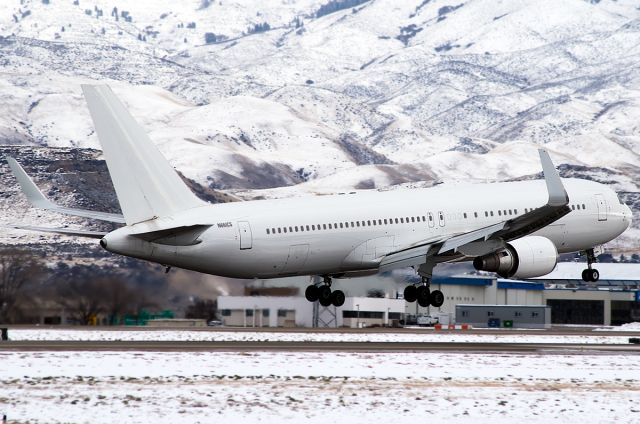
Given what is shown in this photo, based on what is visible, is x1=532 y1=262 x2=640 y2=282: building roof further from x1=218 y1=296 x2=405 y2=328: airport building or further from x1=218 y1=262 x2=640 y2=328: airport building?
x1=218 y1=296 x2=405 y2=328: airport building

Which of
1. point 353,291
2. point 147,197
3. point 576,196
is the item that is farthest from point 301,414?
point 576,196

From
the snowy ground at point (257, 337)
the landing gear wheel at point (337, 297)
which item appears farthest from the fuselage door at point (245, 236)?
the snowy ground at point (257, 337)

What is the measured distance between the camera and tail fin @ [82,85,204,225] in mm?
61688

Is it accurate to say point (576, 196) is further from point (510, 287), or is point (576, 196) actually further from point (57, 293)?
point (510, 287)

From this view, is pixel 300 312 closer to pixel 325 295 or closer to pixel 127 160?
pixel 325 295

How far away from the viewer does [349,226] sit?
218ft

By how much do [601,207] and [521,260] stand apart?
27.8ft

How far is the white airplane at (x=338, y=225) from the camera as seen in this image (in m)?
61.8

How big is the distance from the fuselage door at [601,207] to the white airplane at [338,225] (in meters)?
0.05

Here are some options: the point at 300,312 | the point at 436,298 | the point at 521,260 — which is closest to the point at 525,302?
the point at 300,312

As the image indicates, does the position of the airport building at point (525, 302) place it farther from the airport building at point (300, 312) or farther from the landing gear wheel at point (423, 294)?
the landing gear wheel at point (423, 294)

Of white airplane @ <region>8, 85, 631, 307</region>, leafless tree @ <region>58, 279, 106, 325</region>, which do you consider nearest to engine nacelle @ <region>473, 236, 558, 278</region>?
white airplane @ <region>8, 85, 631, 307</region>

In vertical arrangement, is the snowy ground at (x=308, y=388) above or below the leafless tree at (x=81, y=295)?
below

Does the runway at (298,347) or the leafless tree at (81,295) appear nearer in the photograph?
the runway at (298,347)
